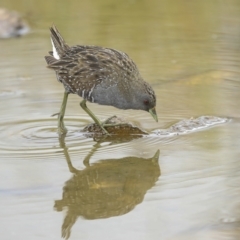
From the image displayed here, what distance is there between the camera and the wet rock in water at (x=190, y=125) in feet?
20.8

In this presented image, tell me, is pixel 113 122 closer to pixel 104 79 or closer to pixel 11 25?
pixel 104 79

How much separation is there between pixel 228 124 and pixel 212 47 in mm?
2993

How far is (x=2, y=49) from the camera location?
945 cm

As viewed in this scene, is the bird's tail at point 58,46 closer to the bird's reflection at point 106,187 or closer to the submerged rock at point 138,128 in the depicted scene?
the submerged rock at point 138,128

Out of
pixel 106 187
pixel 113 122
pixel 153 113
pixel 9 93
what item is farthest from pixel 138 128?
pixel 9 93

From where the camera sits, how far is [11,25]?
407 inches

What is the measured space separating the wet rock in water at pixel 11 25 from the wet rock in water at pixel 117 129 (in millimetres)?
4046

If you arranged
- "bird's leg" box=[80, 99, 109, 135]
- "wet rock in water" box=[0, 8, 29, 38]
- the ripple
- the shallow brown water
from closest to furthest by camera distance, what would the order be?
the shallow brown water
"bird's leg" box=[80, 99, 109, 135]
the ripple
"wet rock in water" box=[0, 8, 29, 38]

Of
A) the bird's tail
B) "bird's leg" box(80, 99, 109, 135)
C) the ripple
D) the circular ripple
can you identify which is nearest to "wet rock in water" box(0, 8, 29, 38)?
the ripple

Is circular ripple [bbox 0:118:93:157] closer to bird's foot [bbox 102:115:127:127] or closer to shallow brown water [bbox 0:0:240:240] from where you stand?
shallow brown water [bbox 0:0:240:240]

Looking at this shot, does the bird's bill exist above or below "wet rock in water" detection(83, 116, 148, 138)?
above

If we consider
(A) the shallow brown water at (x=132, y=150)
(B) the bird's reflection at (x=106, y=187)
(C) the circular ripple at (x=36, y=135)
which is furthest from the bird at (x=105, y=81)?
(B) the bird's reflection at (x=106, y=187)

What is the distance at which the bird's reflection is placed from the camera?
4.69m

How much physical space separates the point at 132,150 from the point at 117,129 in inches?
22.3
